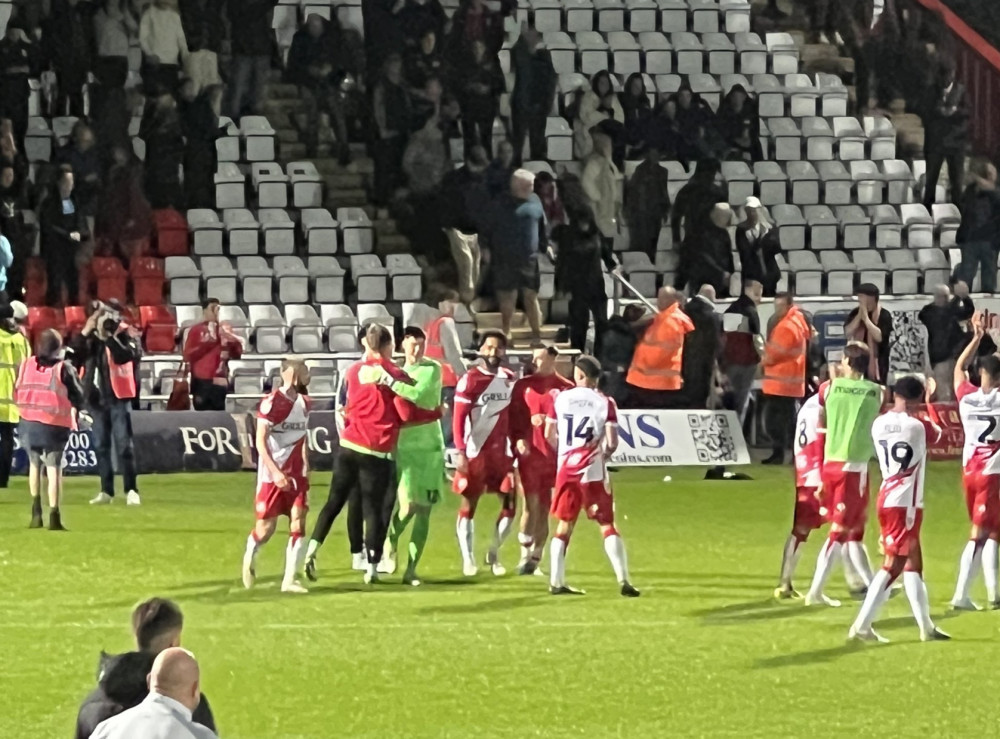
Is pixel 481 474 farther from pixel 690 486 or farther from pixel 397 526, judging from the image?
pixel 690 486

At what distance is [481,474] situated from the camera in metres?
17.7

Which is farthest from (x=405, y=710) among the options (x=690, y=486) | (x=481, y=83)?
(x=481, y=83)

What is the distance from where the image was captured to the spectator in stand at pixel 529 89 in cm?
3086

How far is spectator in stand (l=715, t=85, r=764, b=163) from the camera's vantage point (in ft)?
109

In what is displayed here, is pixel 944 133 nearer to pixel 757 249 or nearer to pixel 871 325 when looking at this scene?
pixel 757 249

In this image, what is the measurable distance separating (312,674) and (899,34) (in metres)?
24.4

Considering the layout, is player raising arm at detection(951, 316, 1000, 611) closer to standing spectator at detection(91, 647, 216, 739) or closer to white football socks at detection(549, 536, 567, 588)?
white football socks at detection(549, 536, 567, 588)

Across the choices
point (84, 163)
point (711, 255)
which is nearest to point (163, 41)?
point (84, 163)

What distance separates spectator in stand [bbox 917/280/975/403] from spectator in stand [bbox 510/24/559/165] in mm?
6282

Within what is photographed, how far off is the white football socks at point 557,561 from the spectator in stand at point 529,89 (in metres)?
15.0

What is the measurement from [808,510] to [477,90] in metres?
15.5

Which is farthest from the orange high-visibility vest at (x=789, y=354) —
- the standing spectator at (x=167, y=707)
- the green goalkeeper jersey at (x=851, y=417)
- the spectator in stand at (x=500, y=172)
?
the standing spectator at (x=167, y=707)

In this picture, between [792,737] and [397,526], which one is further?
[397,526]

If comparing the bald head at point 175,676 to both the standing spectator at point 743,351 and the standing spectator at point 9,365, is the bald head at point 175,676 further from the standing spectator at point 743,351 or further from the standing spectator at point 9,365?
the standing spectator at point 743,351
